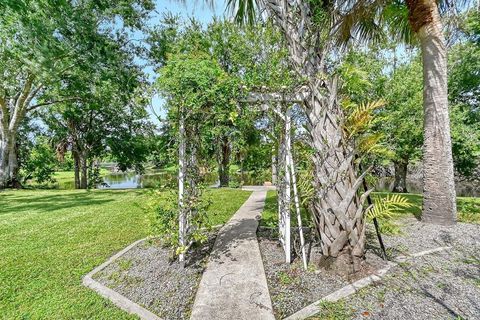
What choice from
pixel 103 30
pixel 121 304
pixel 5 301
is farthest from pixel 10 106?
pixel 121 304

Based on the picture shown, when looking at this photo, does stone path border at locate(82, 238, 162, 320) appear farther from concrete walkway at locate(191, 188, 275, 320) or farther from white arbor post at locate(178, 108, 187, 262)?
white arbor post at locate(178, 108, 187, 262)

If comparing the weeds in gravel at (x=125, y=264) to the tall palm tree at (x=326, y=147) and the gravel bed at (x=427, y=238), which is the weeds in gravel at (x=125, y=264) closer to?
the tall palm tree at (x=326, y=147)

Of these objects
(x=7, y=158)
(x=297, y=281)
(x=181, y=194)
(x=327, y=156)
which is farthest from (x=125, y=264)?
(x=7, y=158)

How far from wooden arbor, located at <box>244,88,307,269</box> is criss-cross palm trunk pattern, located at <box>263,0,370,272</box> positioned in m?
0.24

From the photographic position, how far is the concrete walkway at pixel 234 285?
2527 millimetres

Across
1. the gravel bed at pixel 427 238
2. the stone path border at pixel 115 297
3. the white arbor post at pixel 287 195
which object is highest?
the white arbor post at pixel 287 195

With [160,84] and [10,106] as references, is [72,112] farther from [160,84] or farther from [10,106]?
[160,84]

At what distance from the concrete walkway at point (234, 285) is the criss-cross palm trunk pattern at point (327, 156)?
39.3 inches

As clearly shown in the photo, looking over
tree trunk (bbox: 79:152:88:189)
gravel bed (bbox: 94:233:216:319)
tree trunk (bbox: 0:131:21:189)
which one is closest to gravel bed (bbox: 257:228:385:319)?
gravel bed (bbox: 94:233:216:319)

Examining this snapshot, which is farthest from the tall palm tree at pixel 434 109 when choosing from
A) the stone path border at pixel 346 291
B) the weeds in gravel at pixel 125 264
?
the weeds in gravel at pixel 125 264

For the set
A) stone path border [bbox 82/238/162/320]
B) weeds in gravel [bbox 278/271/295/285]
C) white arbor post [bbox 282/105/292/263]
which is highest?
white arbor post [bbox 282/105/292/263]

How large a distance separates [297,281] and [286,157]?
61.1 inches

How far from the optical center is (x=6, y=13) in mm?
7945

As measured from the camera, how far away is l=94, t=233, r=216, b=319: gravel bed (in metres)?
2.77
